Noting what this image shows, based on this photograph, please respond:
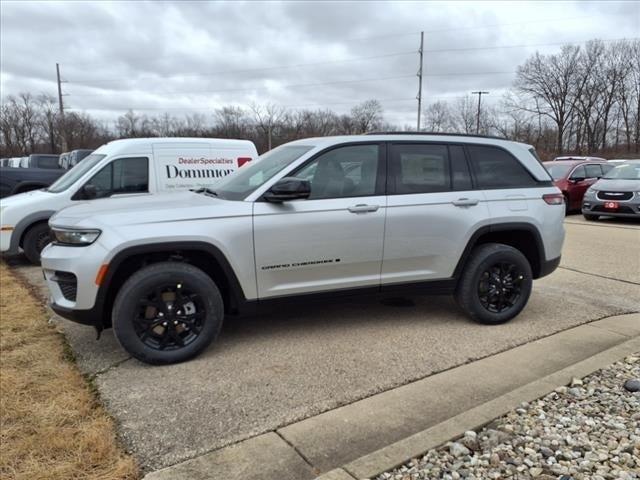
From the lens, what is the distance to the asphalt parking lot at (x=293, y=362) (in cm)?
311

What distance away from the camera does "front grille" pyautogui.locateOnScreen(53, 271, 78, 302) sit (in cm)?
375

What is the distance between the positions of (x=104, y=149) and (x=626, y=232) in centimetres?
1110

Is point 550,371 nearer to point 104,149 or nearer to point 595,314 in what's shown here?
point 595,314

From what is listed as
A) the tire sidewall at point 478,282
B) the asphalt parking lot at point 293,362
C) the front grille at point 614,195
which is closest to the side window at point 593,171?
the front grille at point 614,195

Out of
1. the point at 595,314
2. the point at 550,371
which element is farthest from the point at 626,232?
the point at 550,371

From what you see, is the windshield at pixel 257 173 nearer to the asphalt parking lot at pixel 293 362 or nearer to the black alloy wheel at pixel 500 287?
the asphalt parking lot at pixel 293 362

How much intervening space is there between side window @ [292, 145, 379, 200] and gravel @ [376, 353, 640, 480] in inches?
85.5

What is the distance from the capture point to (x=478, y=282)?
4.81 metres

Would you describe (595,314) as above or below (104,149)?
below

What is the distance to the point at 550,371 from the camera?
3.89 meters

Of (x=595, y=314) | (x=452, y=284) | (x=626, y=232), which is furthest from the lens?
(x=626, y=232)

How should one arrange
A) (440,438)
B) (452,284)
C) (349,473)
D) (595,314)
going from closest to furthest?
(349,473), (440,438), (452,284), (595,314)

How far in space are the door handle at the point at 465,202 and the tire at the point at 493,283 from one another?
1.55 ft

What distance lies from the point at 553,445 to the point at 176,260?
2914mm
